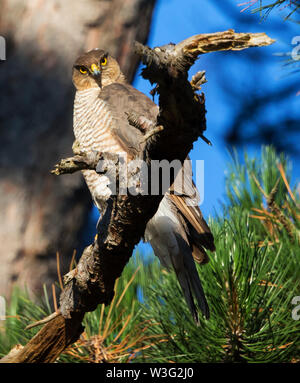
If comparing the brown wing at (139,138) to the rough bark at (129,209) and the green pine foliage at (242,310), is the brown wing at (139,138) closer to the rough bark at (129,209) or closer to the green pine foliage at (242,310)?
the green pine foliage at (242,310)

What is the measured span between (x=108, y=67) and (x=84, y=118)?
626 millimetres

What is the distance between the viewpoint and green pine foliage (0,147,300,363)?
156 cm

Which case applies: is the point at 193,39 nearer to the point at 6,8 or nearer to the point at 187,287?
the point at 187,287

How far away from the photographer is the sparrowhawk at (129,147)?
2273 mm

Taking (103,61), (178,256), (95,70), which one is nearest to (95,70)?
(95,70)

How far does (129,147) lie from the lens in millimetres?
2549

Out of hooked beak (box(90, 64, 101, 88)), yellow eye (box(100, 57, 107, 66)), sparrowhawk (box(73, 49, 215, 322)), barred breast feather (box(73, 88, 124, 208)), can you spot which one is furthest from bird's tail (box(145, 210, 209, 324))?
yellow eye (box(100, 57, 107, 66))

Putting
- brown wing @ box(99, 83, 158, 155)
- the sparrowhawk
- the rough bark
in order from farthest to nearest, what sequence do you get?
brown wing @ box(99, 83, 158, 155) < the sparrowhawk < the rough bark

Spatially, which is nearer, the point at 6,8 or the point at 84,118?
the point at 84,118

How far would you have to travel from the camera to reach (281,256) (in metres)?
1.67

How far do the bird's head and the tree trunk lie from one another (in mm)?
215

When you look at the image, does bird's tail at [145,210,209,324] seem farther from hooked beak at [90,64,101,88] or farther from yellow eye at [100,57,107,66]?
yellow eye at [100,57,107,66]

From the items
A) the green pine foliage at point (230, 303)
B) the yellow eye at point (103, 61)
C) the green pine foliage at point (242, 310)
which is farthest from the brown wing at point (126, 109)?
the green pine foliage at point (242, 310)
